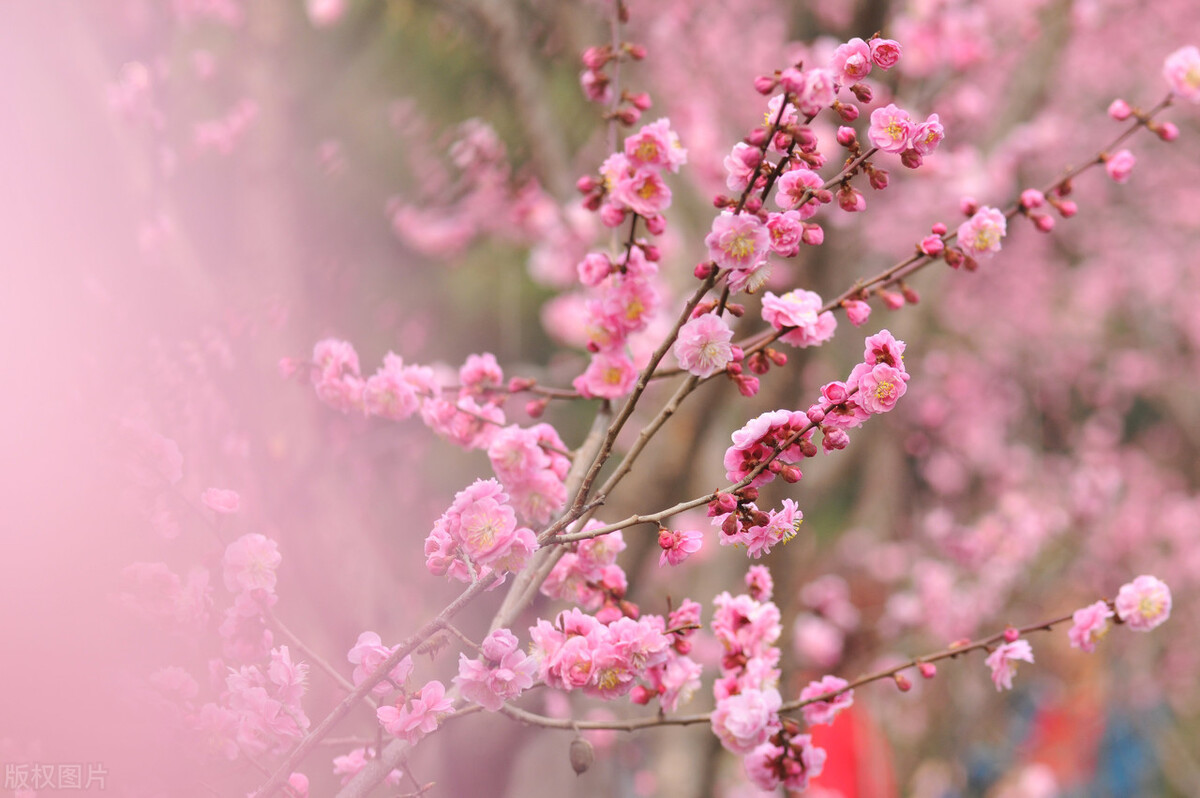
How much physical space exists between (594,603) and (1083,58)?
7113 mm

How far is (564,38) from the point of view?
10.3 feet

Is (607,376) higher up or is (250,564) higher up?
(607,376)

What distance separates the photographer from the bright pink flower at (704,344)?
1.06 meters

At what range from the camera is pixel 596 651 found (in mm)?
1071

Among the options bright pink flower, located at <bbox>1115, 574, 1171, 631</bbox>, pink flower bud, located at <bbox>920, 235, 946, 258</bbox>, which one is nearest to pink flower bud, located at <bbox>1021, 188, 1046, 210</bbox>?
pink flower bud, located at <bbox>920, 235, 946, 258</bbox>

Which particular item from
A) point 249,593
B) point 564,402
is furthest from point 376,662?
point 564,402

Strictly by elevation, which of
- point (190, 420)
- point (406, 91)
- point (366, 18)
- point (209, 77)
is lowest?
point (190, 420)

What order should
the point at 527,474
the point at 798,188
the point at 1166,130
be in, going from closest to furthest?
the point at 798,188 < the point at 527,474 < the point at 1166,130

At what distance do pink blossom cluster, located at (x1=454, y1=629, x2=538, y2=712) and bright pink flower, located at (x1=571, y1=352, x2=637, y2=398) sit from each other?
470mm

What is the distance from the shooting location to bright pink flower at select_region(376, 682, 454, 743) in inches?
38.6

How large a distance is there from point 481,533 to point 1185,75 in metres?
1.43

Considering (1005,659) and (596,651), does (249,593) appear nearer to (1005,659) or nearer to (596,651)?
(596,651)

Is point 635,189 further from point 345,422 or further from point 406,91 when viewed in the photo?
point 406,91

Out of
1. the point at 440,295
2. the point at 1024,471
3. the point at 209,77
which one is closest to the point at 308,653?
the point at 209,77
